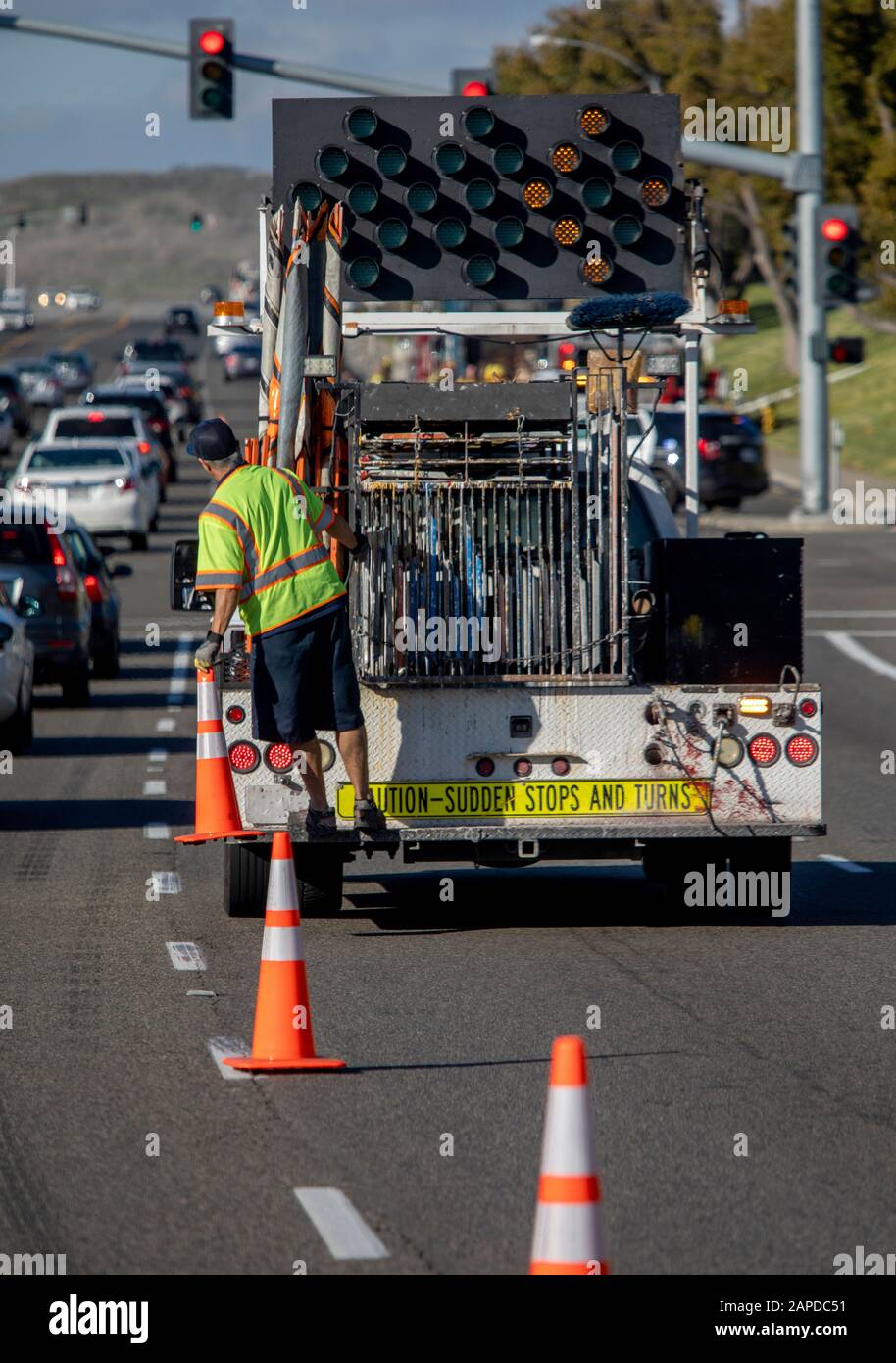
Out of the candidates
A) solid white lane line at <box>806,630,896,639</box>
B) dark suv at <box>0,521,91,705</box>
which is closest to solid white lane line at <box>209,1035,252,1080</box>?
dark suv at <box>0,521,91,705</box>

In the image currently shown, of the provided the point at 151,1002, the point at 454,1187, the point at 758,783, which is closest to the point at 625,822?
the point at 758,783

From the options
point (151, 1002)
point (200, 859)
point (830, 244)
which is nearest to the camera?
point (151, 1002)

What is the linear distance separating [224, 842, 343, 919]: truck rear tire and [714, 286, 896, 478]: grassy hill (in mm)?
41099

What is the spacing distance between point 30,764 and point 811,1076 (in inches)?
434

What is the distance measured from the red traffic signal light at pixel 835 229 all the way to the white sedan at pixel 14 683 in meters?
16.9

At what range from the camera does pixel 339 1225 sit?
21.7 feet

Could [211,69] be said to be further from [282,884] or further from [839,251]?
[282,884]

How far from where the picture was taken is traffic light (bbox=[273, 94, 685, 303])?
12.9 metres

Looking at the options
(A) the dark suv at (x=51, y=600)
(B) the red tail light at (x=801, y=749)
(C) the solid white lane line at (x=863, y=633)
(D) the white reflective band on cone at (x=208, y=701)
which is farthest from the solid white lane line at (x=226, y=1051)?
(C) the solid white lane line at (x=863, y=633)

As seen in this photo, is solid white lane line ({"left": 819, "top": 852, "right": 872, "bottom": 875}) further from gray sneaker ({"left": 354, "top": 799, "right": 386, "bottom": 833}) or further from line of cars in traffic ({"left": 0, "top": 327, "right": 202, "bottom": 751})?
line of cars in traffic ({"left": 0, "top": 327, "right": 202, "bottom": 751})

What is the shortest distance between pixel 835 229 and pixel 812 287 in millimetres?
4387

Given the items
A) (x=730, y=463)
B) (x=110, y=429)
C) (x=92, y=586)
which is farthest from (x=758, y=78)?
(x=92, y=586)
